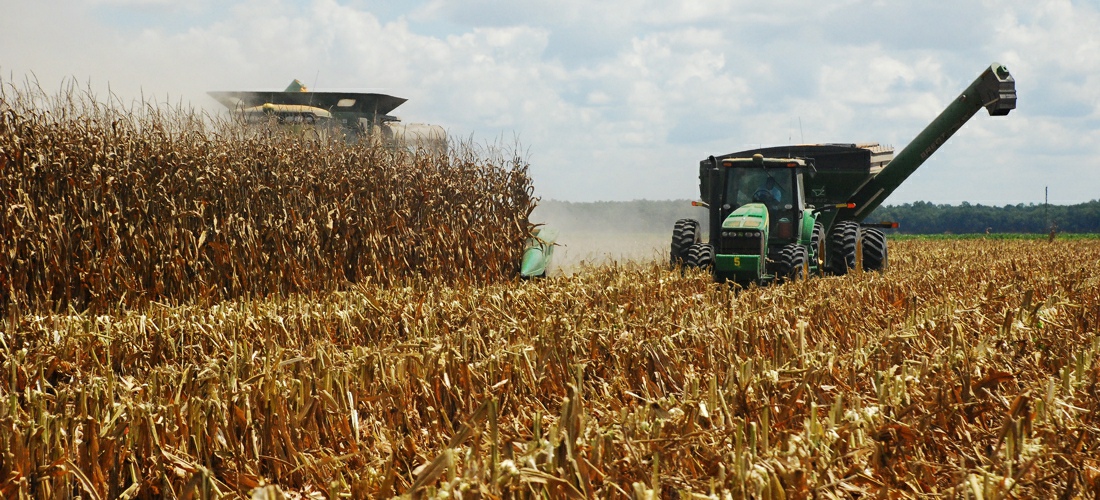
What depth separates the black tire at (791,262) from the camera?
10562 millimetres

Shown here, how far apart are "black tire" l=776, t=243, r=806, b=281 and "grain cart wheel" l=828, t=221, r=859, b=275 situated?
179 cm

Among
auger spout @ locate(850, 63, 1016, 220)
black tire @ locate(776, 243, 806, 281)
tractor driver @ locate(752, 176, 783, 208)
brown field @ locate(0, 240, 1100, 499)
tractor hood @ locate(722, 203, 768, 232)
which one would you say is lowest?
brown field @ locate(0, 240, 1100, 499)

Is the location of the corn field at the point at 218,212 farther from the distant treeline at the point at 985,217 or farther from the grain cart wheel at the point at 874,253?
the distant treeline at the point at 985,217

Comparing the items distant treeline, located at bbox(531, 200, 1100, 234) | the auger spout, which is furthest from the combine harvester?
distant treeline, located at bbox(531, 200, 1100, 234)

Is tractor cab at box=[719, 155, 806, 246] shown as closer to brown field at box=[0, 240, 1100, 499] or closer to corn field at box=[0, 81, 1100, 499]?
corn field at box=[0, 81, 1100, 499]

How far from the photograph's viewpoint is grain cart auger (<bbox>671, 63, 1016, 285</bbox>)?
10609mm

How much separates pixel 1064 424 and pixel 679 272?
771 cm

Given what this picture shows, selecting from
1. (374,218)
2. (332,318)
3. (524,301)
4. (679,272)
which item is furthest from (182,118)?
(679,272)

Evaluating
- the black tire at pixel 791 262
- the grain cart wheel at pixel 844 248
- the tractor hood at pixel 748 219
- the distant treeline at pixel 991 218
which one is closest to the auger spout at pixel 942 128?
the grain cart wheel at pixel 844 248

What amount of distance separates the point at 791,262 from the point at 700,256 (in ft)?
3.87

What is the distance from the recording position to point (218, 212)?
8703 millimetres

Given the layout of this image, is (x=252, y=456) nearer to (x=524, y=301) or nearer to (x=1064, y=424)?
(x=1064, y=424)

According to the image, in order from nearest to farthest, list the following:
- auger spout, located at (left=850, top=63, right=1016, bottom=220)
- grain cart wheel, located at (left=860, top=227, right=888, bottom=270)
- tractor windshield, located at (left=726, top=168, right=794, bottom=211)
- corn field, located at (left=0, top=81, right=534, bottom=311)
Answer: corn field, located at (left=0, top=81, right=534, bottom=311)
tractor windshield, located at (left=726, top=168, right=794, bottom=211)
auger spout, located at (left=850, top=63, right=1016, bottom=220)
grain cart wheel, located at (left=860, top=227, right=888, bottom=270)

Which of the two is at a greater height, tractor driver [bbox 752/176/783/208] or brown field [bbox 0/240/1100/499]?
tractor driver [bbox 752/176/783/208]
